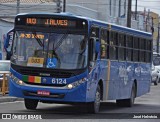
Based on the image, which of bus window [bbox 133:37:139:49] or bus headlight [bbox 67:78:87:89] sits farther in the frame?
bus window [bbox 133:37:139:49]

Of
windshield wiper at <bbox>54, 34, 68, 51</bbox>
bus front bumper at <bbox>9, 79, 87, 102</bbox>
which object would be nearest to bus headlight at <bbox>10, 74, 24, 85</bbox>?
bus front bumper at <bbox>9, 79, 87, 102</bbox>

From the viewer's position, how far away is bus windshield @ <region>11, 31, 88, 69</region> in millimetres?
15938

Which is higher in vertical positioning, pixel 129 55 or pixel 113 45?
pixel 113 45

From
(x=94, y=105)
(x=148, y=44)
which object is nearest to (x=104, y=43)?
(x=94, y=105)

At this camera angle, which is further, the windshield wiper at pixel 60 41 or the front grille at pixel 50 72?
the windshield wiper at pixel 60 41

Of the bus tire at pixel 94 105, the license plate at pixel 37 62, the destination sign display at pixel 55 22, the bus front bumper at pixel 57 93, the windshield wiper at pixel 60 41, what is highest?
the destination sign display at pixel 55 22

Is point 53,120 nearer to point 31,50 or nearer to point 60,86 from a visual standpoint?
point 60,86

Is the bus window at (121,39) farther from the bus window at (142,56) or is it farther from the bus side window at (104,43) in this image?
the bus window at (142,56)

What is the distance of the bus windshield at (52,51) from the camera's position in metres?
15.9

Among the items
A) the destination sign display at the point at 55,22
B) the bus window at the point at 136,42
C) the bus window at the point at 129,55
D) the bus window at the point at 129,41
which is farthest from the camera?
the bus window at the point at 136,42

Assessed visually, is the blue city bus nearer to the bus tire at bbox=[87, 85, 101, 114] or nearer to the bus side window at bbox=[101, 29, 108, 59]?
the bus tire at bbox=[87, 85, 101, 114]

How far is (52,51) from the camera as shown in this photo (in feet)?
52.7

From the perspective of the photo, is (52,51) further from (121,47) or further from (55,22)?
(121,47)

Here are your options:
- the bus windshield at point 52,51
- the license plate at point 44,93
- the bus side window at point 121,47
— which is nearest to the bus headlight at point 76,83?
the bus windshield at point 52,51
